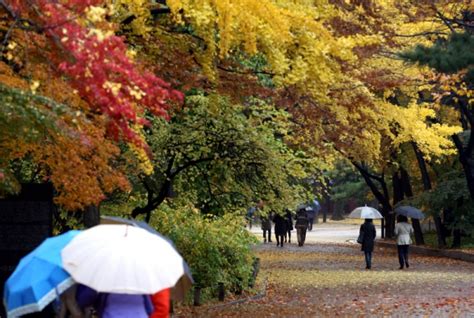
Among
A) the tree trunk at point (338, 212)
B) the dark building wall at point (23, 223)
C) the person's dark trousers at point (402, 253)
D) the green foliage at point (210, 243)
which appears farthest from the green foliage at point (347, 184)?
the dark building wall at point (23, 223)

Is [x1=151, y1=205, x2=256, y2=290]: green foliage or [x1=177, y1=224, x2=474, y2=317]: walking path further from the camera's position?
[x1=151, y1=205, x2=256, y2=290]: green foliage

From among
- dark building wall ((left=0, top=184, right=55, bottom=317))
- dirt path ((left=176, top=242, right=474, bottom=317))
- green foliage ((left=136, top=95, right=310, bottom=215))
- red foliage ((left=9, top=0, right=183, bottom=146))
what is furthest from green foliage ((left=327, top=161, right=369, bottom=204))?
red foliage ((left=9, top=0, right=183, bottom=146))

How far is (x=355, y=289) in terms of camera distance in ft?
80.2

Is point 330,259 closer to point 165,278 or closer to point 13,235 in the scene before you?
point 13,235

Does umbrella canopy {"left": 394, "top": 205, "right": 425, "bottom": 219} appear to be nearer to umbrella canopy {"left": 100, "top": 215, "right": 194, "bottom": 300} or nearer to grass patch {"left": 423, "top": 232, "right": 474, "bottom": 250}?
grass patch {"left": 423, "top": 232, "right": 474, "bottom": 250}

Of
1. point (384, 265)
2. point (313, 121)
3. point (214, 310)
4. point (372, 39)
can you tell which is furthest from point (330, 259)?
point (372, 39)

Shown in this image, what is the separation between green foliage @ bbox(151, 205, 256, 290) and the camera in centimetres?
2136

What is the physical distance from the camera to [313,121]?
2377 cm

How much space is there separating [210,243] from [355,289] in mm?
4411

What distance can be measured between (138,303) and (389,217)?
164ft

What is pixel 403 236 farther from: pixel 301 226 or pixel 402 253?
pixel 301 226

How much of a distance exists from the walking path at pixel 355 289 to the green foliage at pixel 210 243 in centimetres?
75

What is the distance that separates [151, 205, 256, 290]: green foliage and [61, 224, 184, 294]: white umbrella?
13.0 meters

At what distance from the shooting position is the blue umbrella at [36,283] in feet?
26.6
